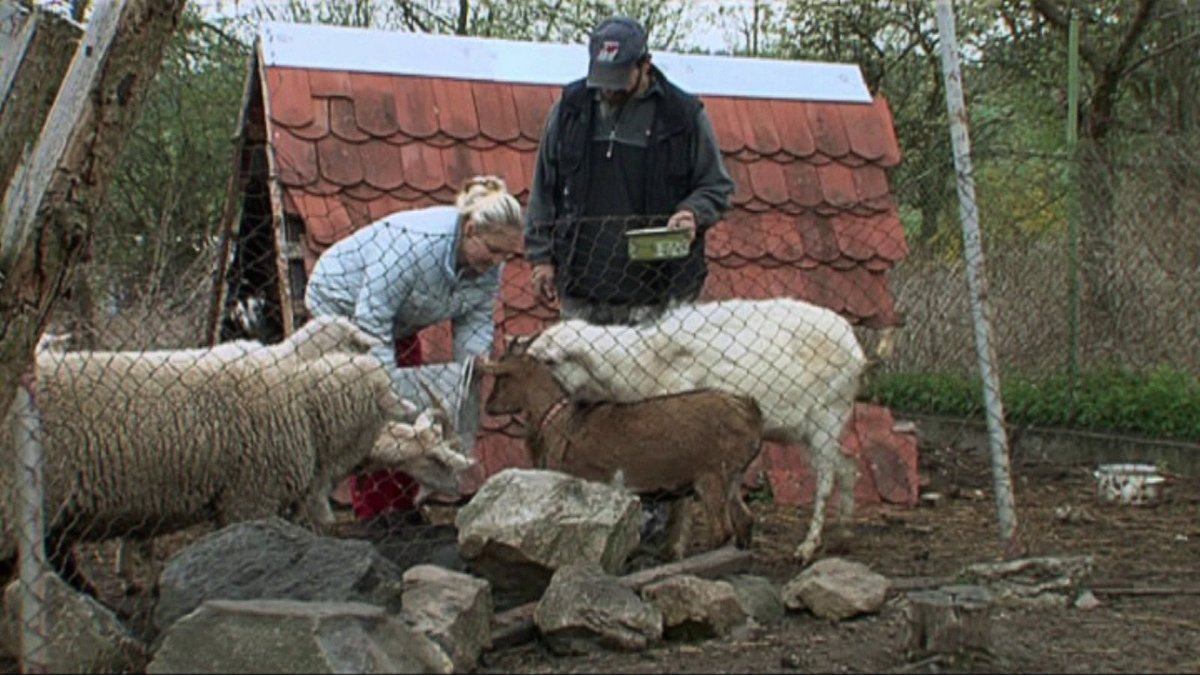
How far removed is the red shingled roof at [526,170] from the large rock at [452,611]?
113 inches

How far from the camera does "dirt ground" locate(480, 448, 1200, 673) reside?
423 cm

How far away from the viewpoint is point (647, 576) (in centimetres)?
481

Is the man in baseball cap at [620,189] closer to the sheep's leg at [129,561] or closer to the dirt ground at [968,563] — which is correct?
the dirt ground at [968,563]

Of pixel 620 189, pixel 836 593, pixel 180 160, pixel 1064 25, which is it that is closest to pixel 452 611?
pixel 836 593

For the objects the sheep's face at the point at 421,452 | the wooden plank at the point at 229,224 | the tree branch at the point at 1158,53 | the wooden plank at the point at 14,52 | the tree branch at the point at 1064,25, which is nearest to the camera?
the wooden plank at the point at 14,52

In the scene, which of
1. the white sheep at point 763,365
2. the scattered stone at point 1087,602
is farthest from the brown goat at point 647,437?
the scattered stone at point 1087,602

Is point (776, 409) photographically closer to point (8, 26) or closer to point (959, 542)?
point (959, 542)

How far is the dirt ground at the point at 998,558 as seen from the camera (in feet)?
13.9

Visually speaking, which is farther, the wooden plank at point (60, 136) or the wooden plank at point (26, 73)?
the wooden plank at point (26, 73)

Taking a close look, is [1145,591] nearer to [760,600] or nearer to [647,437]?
[760,600]

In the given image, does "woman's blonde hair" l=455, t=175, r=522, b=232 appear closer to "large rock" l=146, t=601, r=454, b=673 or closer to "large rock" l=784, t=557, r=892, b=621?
"large rock" l=784, t=557, r=892, b=621

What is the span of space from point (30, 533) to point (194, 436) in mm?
1251

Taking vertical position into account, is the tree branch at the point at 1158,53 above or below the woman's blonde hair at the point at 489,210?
above

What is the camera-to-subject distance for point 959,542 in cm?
659
